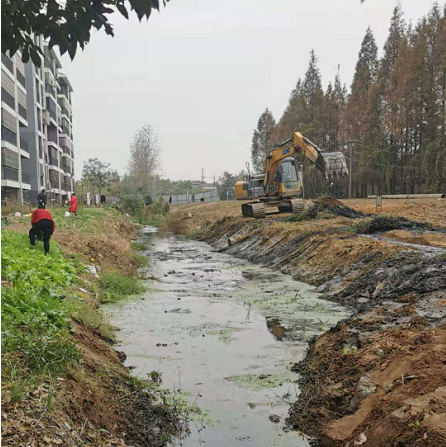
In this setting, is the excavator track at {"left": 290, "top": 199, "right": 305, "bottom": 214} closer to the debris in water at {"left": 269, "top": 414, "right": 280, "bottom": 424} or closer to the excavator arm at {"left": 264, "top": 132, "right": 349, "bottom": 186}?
the excavator arm at {"left": 264, "top": 132, "right": 349, "bottom": 186}

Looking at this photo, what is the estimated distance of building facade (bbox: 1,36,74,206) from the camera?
121ft

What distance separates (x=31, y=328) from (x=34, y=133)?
1916 inches

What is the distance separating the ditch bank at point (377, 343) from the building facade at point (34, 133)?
16693 mm

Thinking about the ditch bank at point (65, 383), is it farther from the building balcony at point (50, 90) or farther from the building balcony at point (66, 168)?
the building balcony at point (66, 168)

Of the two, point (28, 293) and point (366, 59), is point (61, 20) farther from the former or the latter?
point (366, 59)

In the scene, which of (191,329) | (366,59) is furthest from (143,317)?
(366,59)

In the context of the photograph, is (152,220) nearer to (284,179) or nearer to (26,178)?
(26,178)

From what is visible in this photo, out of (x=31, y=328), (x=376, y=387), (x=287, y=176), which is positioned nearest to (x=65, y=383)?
(x=31, y=328)

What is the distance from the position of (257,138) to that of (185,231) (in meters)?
67.9

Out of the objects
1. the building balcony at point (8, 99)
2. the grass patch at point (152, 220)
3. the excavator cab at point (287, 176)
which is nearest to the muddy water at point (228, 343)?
the excavator cab at point (287, 176)

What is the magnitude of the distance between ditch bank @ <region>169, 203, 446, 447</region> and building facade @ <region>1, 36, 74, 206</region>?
54.8 feet

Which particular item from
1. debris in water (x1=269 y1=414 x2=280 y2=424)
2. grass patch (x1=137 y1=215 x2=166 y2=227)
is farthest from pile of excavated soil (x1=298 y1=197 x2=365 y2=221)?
grass patch (x1=137 y1=215 x2=166 y2=227)

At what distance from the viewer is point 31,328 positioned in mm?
5875

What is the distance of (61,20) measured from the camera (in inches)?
115
